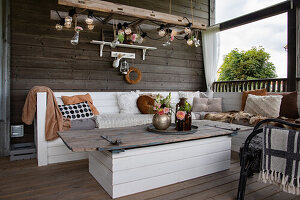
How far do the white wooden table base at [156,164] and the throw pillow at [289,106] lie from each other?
1414 mm

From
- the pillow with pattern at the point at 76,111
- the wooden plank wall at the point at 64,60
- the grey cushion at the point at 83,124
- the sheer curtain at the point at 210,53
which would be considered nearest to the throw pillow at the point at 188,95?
the wooden plank wall at the point at 64,60

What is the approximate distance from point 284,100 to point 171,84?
82.6 inches

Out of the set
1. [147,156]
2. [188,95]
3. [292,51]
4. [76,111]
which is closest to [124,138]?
[147,156]

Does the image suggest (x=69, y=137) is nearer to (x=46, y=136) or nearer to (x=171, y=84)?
(x=46, y=136)

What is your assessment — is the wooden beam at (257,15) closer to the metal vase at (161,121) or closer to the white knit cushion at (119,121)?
the white knit cushion at (119,121)

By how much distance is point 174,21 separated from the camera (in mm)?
3225

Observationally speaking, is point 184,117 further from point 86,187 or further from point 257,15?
point 257,15

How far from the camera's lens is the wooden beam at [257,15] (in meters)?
3.62

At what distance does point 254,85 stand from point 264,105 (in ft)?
3.42

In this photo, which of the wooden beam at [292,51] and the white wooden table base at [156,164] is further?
the wooden beam at [292,51]

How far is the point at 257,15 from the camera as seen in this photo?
3.97 meters

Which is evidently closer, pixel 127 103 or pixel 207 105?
pixel 127 103

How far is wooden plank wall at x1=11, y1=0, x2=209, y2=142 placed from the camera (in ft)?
10.5

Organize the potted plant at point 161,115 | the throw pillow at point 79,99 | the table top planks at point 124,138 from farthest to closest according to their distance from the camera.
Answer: the throw pillow at point 79,99 → the potted plant at point 161,115 → the table top planks at point 124,138
